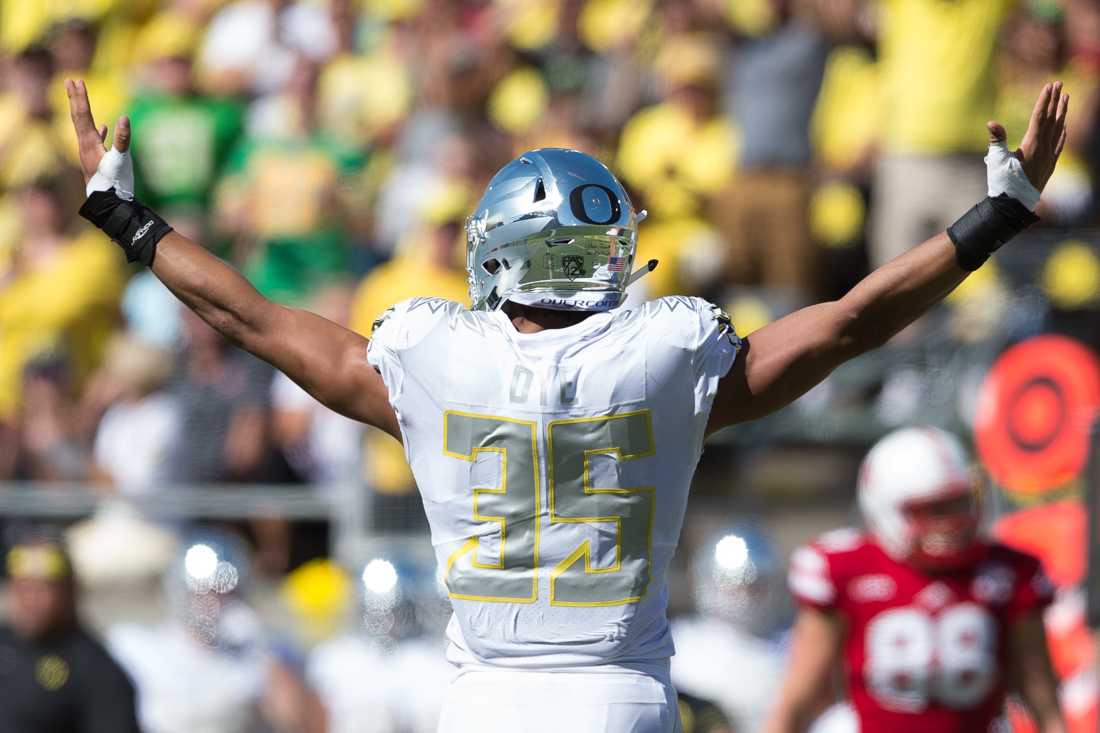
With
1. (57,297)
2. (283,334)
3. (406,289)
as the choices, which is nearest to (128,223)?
(283,334)

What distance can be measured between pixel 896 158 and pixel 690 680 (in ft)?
9.74

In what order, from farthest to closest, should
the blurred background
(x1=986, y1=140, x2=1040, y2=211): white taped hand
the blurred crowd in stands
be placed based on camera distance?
1. the blurred crowd in stands
2. the blurred background
3. (x1=986, y1=140, x2=1040, y2=211): white taped hand

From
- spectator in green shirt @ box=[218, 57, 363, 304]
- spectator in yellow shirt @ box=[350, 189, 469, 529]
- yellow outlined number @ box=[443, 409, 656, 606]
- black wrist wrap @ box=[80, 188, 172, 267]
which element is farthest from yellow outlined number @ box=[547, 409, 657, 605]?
spectator in green shirt @ box=[218, 57, 363, 304]

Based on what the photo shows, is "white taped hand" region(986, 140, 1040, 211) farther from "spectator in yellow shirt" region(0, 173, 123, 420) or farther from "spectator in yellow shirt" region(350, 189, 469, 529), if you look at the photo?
"spectator in yellow shirt" region(0, 173, 123, 420)

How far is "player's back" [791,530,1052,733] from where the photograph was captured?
5.43 m

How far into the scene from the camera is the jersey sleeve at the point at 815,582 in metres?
5.50

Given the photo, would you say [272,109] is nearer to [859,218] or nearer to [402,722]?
[859,218]

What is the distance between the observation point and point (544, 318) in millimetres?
3459

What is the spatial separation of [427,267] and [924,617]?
3969 millimetres

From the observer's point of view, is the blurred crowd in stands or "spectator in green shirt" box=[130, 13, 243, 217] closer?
the blurred crowd in stands

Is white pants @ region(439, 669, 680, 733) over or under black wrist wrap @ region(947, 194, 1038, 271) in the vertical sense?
under

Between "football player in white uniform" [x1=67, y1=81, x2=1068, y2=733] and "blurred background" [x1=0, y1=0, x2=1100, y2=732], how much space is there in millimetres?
3757

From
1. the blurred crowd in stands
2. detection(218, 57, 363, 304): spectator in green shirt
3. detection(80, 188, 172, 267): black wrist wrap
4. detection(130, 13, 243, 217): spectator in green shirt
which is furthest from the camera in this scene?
detection(130, 13, 243, 217): spectator in green shirt

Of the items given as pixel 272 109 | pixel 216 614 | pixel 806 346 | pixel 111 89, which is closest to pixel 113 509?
pixel 216 614
